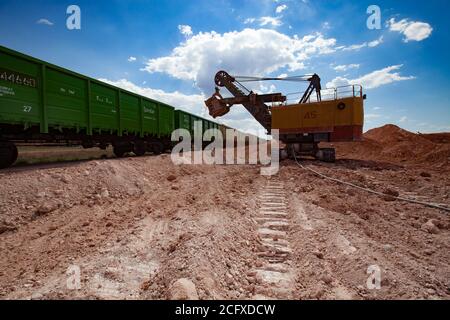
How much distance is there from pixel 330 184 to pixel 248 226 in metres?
4.95

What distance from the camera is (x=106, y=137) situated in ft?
36.6

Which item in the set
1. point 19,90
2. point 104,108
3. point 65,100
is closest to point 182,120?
point 104,108

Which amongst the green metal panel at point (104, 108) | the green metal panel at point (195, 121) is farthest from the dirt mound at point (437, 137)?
the green metal panel at point (104, 108)

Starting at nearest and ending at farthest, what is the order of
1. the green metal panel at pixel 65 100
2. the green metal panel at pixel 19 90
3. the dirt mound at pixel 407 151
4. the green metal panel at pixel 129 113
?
1. the green metal panel at pixel 19 90
2. the green metal panel at pixel 65 100
3. the green metal panel at pixel 129 113
4. the dirt mound at pixel 407 151

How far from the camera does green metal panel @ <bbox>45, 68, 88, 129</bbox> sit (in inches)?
312

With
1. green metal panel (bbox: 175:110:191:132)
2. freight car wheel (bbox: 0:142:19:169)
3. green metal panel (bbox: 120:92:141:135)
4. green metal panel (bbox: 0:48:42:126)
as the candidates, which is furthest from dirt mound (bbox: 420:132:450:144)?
freight car wheel (bbox: 0:142:19:169)

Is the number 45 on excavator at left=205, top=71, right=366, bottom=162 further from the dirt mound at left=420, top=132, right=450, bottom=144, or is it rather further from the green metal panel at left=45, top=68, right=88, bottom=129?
the dirt mound at left=420, top=132, right=450, bottom=144

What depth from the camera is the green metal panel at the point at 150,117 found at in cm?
1406

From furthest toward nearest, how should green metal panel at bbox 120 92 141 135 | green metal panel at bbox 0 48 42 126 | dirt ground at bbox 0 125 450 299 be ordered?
green metal panel at bbox 120 92 141 135 → green metal panel at bbox 0 48 42 126 → dirt ground at bbox 0 125 450 299

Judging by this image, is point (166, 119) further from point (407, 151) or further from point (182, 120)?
point (407, 151)

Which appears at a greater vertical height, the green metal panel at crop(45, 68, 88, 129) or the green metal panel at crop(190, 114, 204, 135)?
the green metal panel at crop(190, 114, 204, 135)

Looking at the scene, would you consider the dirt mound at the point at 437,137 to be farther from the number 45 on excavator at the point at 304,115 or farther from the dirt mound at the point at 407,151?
the number 45 on excavator at the point at 304,115

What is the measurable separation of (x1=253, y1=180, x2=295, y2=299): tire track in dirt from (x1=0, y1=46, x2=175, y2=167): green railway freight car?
7.91 meters

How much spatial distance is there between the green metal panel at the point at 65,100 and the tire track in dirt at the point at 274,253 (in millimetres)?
7952
